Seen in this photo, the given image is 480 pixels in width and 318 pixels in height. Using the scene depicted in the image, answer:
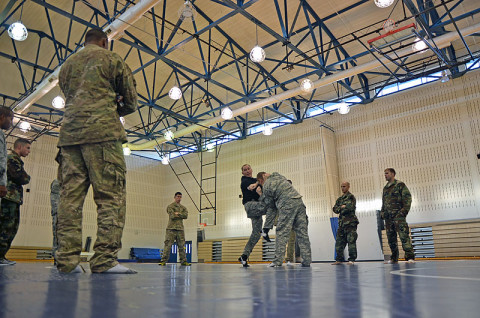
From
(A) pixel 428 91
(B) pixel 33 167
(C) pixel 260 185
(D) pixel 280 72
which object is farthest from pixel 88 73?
(B) pixel 33 167

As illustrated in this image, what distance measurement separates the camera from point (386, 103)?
1506 cm

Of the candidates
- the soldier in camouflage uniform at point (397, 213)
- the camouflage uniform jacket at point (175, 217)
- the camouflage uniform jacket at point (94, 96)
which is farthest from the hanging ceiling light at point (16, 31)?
the soldier in camouflage uniform at point (397, 213)

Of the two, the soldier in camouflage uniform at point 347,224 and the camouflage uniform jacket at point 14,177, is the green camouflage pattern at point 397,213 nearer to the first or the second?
the soldier in camouflage uniform at point 347,224

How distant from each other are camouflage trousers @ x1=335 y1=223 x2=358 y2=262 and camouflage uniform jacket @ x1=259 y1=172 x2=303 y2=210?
9.08ft

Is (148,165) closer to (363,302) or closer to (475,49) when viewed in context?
(475,49)

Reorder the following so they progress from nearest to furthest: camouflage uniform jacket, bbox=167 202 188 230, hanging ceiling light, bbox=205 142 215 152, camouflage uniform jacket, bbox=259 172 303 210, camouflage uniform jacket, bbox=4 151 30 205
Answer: camouflage uniform jacket, bbox=4 151 30 205 < camouflage uniform jacket, bbox=259 172 303 210 < camouflage uniform jacket, bbox=167 202 188 230 < hanging ceiling light, bbox=205 142 215 152

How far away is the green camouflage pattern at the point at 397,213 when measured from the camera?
288 inches

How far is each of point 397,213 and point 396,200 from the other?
0.27 m

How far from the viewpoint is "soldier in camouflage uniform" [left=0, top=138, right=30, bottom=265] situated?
17.7 ft

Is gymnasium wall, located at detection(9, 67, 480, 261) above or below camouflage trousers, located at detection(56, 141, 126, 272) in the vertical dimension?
above

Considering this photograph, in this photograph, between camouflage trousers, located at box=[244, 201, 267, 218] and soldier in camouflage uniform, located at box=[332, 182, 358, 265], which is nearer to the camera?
camouflage trousers, located at box=[244, 201, 267, 218]

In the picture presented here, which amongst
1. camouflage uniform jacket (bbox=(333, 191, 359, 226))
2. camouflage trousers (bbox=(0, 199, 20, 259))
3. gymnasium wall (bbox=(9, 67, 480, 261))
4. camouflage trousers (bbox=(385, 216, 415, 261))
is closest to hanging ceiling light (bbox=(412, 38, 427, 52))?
camouflage uniform jacket (bbox=(333, 191, 359, 226))

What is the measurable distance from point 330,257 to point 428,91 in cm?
759

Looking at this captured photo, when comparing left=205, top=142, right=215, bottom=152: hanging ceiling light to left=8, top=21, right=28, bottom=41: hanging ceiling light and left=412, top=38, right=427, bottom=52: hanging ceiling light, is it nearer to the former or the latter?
left=412, top=38, right=427, bottom=52: hanging ceiling light
